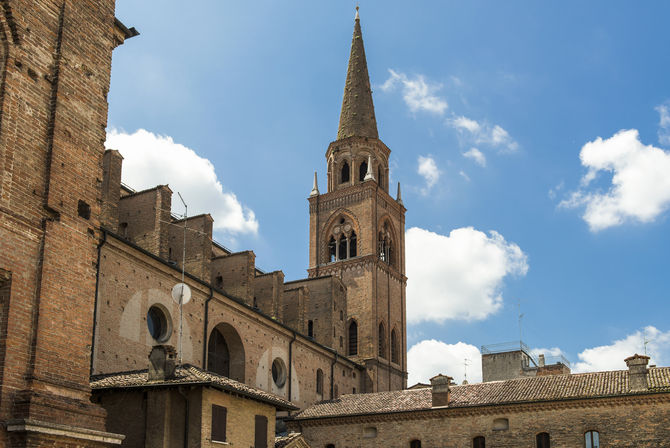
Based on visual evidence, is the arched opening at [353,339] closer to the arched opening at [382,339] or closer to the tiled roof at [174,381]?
the arched opening at [382,339]

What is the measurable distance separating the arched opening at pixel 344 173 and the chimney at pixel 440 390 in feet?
67.4

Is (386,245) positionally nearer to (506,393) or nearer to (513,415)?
(506,393)

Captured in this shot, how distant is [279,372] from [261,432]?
38.9 ft

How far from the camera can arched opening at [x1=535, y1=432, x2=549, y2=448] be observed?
2555 centimetres

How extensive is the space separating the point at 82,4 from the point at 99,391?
872cm

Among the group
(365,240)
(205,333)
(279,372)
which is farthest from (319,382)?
(365,240)

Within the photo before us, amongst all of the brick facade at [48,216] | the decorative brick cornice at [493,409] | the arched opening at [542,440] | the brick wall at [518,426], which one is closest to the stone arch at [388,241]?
the decorative brick cornice at [493,409]

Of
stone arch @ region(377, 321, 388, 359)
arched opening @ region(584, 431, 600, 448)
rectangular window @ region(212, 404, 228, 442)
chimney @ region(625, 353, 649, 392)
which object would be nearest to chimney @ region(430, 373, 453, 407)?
arched opening @ region(584, 431, 600, 448)

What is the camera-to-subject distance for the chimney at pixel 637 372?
2469cm

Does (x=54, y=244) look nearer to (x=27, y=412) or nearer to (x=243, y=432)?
(x=27, y=412)

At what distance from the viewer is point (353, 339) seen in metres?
42.0

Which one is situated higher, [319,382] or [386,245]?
[386,245]

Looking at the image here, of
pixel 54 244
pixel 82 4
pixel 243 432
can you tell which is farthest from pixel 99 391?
pixel 82 4

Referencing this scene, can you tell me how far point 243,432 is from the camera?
17.3 meters
